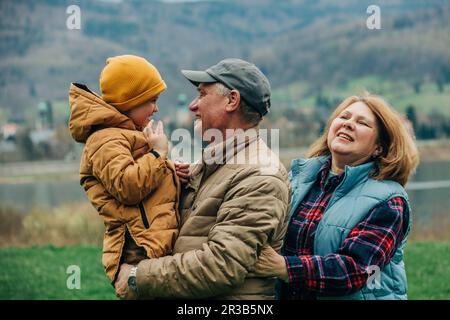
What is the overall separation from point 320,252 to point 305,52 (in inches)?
3899

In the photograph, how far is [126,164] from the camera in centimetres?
355

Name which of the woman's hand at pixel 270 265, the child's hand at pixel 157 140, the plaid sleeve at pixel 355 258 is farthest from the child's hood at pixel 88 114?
the plaid sleeve at pixel 355 258

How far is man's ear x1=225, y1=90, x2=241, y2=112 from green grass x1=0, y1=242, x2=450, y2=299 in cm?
496

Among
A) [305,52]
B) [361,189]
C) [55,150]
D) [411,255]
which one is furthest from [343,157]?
[305,52]

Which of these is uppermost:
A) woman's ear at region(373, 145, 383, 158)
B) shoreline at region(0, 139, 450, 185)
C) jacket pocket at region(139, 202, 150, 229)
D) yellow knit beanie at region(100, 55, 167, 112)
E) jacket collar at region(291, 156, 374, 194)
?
yellow knit beanie at region(100, 55, 167, 112)

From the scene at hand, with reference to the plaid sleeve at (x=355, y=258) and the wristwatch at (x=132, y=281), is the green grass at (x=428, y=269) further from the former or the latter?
the wristwatch at (x=132, y=281)

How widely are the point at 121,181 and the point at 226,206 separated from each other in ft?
1.63

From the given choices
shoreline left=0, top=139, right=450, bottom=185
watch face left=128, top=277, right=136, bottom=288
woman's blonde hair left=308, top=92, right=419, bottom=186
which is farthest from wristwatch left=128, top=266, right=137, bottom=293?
shoreline left=0, top=139, right=450, bottom=185

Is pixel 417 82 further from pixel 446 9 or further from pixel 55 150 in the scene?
pixel 55 150

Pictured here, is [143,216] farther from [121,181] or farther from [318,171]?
[318,171]

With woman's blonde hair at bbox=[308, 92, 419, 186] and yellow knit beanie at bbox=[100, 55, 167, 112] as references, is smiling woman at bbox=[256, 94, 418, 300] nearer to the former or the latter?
woman's blonde hair at bbox=[308, 92, 419, 186]

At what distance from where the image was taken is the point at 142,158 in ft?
11.9

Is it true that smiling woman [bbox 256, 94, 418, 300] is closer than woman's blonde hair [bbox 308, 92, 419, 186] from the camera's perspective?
Yes

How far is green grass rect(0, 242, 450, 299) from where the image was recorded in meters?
8.39
